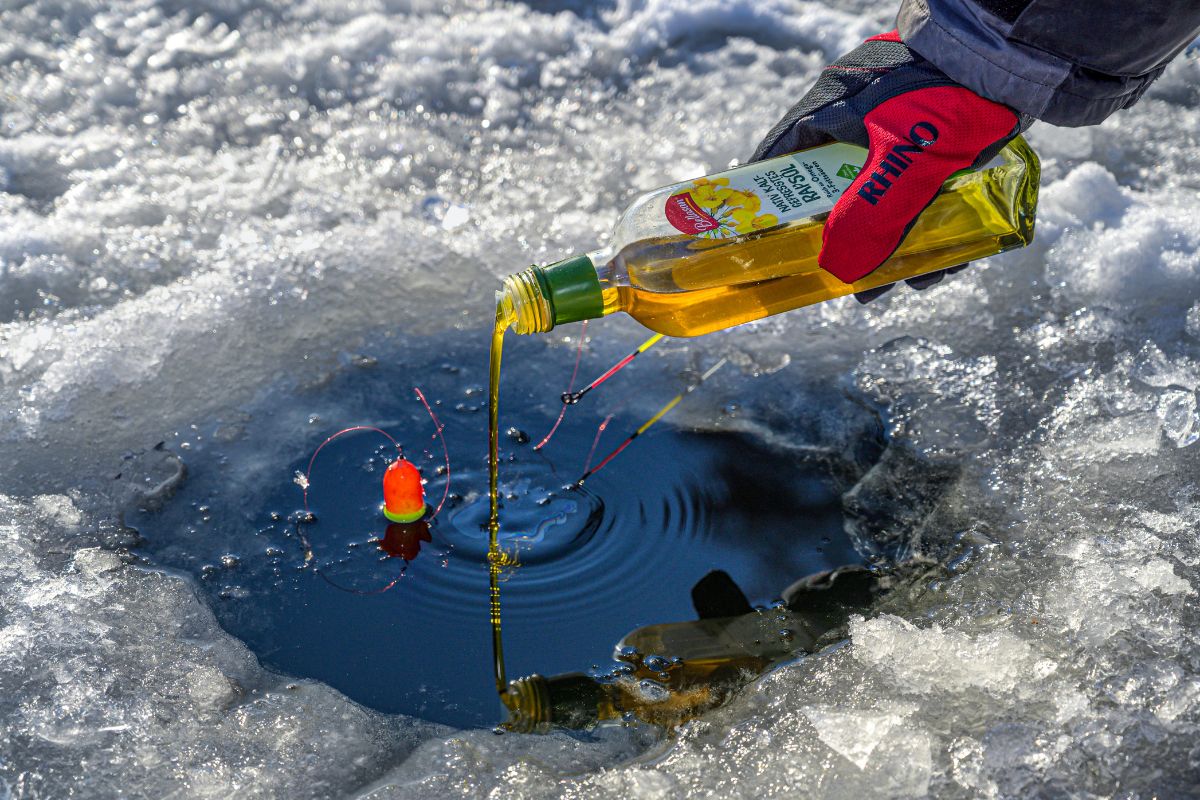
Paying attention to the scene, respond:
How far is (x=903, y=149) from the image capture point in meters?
1.91

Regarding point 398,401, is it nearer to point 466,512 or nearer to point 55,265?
point 466,512

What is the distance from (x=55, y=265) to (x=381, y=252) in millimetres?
844

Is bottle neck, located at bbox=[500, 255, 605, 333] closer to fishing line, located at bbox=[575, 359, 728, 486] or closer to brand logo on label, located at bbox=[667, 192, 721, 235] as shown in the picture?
brand logo on label, located at bbox=[667, 192, 721, 235]

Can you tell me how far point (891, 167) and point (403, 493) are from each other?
109 centimetres

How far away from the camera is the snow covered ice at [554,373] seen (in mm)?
1815

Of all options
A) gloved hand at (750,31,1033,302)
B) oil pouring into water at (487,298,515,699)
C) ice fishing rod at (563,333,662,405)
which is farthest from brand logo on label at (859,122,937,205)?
ice fishing rod at (563,333,662,405)

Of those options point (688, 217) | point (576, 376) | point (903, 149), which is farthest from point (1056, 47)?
point (576, 376)

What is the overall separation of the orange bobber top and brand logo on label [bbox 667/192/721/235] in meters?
0.71

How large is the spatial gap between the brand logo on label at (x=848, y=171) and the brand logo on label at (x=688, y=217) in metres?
0.25

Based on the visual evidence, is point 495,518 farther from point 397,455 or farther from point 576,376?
point 576,376

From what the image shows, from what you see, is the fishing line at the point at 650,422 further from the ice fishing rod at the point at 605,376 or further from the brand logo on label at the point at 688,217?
the brand logo on label at the point at 688,217

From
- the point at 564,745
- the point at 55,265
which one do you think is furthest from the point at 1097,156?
the point at 55,265

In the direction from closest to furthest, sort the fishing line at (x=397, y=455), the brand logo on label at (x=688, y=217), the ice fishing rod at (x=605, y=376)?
the brand logo on label at (x=688, y=217) < the fishing line at (x=397, y=455) < the ice fishing rod at (x=605, y=376)

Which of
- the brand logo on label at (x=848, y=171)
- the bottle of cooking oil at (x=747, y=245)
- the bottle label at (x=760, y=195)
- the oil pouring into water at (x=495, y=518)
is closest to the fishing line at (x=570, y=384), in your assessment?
the oil pouring into water at (x=495, y=518)
